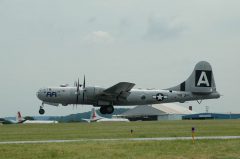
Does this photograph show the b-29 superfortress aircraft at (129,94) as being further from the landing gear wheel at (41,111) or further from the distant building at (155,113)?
the distant building at (155,113)

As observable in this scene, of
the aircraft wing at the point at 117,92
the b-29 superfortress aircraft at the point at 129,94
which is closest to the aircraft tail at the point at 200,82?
the b-29 superfortress aircraft at the point at 129,94

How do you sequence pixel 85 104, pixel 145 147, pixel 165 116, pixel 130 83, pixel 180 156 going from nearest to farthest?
pixel 180 156, pixel 145 147, pixel 130 83, pixel 85 104, pixel 165 116

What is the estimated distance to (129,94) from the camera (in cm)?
6388

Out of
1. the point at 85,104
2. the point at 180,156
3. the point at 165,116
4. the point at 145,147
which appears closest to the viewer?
the point at 180,156

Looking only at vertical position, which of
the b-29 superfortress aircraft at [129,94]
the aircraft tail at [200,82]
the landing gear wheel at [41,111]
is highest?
the aircraft tail at [200,82]

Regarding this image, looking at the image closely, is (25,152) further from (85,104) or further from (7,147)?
(85,104)

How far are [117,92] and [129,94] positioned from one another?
2241 millimetres

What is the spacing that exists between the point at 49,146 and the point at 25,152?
7.93 feet

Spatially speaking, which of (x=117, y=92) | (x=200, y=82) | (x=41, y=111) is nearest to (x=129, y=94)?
(x=117, y=92)

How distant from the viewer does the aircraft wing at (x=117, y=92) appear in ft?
199

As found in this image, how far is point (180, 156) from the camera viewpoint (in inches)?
811

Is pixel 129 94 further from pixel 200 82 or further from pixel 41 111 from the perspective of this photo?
pixel 41 111

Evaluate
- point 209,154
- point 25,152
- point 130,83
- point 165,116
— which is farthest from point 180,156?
point 165,116

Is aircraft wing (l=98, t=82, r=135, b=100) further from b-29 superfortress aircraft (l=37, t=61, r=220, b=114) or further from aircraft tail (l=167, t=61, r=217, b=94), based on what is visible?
aircraft tail (l=167, t=61, r=217, b=94)
